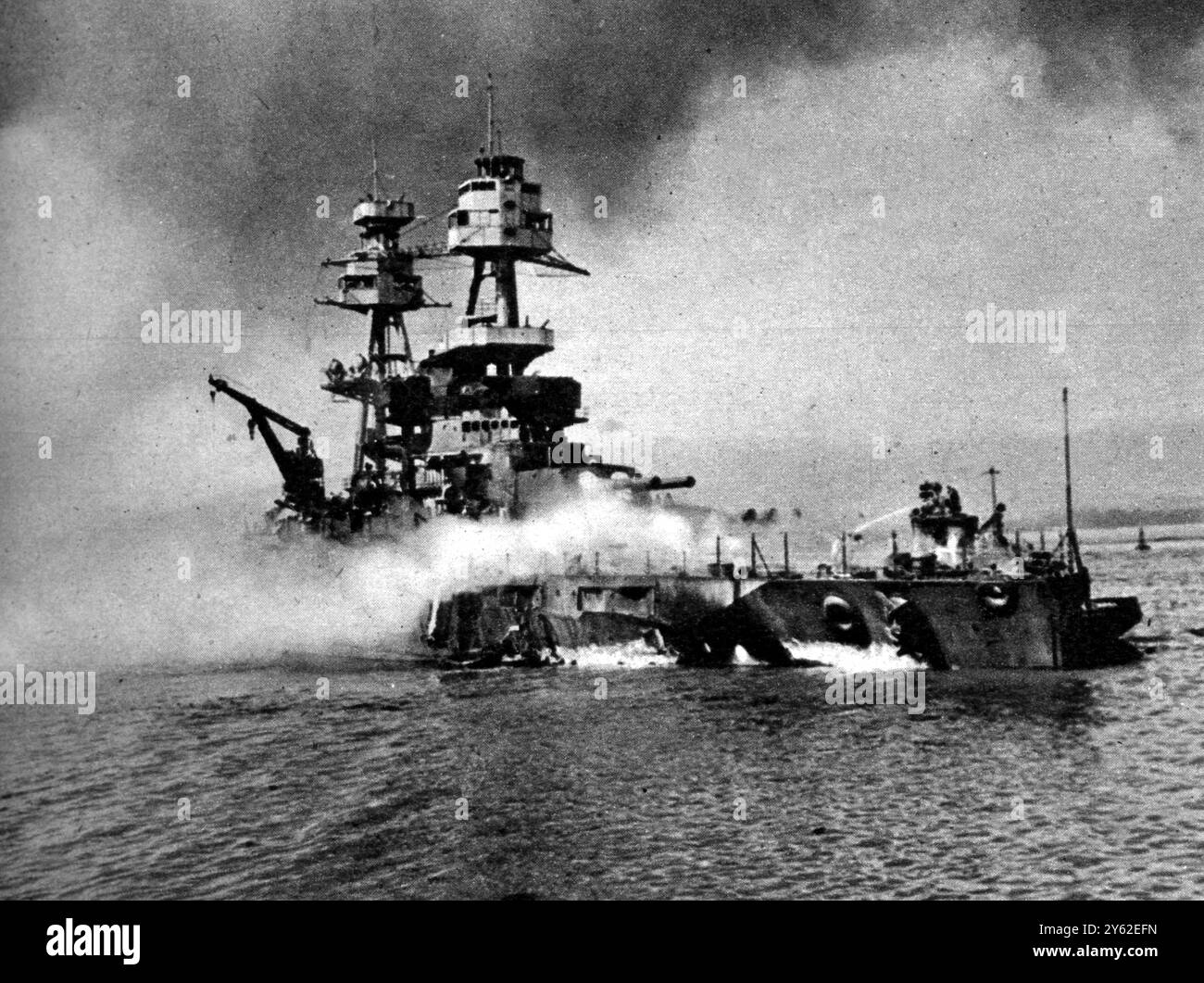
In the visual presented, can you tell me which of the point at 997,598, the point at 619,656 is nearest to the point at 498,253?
the point at 619,656

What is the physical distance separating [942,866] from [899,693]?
36.3 feet

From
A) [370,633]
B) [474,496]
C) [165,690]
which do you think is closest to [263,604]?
[370,633]

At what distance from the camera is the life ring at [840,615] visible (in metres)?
26.0

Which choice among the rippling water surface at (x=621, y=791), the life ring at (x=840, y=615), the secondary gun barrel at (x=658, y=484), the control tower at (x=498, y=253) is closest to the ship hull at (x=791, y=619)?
the life ring at (x=840, y=615)

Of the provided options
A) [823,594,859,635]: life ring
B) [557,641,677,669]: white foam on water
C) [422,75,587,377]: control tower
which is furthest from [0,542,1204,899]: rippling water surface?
[422,75,587,377]: control tower

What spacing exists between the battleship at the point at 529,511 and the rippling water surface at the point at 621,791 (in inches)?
65.5

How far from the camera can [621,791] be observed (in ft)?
52.9

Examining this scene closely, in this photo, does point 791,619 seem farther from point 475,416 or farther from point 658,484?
point 475,416

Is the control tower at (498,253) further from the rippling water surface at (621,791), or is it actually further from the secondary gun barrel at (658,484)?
the rippling water surface at (621,791)

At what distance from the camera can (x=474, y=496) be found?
119 ft

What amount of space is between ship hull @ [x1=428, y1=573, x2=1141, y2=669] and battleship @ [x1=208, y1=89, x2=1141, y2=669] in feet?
0.16

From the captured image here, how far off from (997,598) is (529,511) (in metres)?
15.6

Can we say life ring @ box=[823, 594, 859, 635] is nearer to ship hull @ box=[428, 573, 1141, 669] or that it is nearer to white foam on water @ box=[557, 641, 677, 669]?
ship hull @ box=[428, 573, 1141, 669]
